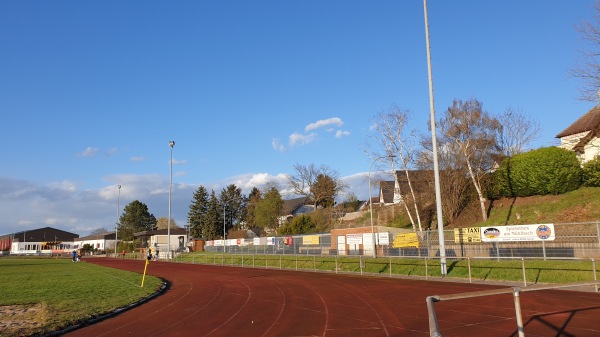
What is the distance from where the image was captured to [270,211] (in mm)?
77688

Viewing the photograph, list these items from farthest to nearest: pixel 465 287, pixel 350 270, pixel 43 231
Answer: pixel 43 231 < pixel 350 270 < pixel 465 287

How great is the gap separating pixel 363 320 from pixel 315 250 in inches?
1048

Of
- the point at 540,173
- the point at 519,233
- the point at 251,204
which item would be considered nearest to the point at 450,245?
the point at 519,233

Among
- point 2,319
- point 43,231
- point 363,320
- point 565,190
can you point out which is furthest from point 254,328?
point 43,231

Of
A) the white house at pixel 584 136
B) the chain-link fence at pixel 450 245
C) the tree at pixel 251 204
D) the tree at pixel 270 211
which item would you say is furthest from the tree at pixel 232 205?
the white house at pixel 584 136

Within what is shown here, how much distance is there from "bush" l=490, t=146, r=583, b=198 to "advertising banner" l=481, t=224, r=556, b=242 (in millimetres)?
18095

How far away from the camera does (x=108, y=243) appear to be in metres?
117

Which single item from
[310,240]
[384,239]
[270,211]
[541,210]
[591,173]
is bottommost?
[310,240]

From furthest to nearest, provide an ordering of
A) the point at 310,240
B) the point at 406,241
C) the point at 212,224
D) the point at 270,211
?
the point at 212,224 < the point at 270,211 < the point at 310,240 < the point at 406,241

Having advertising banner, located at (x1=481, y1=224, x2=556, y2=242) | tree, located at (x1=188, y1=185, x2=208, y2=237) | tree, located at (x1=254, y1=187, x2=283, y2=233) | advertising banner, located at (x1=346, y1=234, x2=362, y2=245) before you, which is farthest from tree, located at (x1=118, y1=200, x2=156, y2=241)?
advertising banner, located at (x1=481, y1=224, x2=556, y2=242)

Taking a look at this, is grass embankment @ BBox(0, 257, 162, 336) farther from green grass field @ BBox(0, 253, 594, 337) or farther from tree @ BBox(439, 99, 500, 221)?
tree @ BBox(439, 99, 500, 221)

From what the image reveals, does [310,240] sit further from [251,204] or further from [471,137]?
[251,204]

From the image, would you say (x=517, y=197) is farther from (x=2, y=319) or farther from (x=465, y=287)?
(x=2, y=319)

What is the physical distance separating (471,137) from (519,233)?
21093 mm
